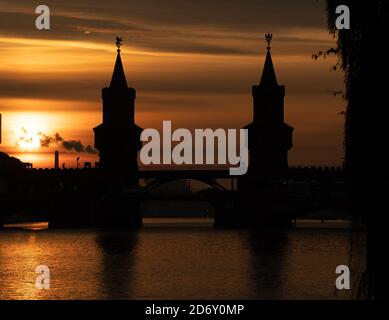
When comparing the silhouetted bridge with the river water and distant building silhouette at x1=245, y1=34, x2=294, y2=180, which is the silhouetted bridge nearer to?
distant building silhouette at x1=245, y1=34, x2=294, y2=180

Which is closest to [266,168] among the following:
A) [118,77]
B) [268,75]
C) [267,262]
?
[268,75]

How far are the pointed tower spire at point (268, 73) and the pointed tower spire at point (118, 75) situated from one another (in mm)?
14735

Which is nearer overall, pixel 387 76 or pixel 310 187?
pixel 387 76

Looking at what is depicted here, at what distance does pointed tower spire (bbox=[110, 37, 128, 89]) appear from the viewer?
104m

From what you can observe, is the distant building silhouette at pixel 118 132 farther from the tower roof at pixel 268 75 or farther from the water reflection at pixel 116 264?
the water reflection at pixel 116 264

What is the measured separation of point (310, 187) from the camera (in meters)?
100

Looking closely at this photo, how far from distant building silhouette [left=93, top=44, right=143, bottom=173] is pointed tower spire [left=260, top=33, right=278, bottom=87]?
1394 centimetres

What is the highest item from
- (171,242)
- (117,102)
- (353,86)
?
(117,102)

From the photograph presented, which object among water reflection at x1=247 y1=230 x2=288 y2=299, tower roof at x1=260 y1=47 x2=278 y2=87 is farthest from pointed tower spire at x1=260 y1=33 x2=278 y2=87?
water reflection at x1=247 y1=230 x2=288 y2=299

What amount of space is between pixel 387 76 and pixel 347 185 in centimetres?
144

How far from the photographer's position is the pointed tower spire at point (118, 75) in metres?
104

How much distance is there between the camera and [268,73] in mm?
103562
